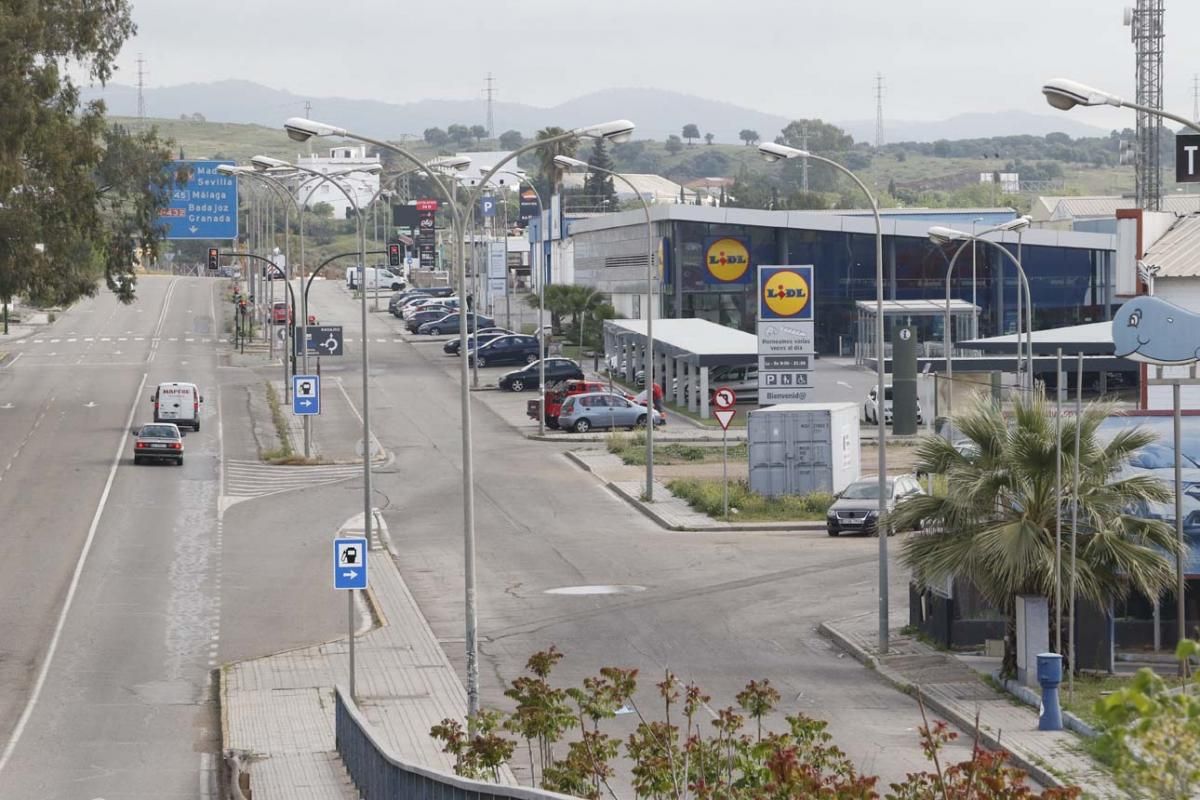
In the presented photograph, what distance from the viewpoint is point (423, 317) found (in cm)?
9744

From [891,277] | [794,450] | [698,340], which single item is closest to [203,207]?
[698,340]

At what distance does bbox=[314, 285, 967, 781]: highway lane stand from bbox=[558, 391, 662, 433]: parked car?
604cm

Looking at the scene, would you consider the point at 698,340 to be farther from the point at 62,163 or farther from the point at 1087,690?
the point at 1087,690

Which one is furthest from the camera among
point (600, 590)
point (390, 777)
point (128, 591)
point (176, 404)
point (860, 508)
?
point (176, 404)

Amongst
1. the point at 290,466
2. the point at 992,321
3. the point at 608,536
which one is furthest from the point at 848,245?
the point at 608,536

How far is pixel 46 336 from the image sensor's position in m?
95.0

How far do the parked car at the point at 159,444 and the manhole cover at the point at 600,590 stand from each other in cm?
2109

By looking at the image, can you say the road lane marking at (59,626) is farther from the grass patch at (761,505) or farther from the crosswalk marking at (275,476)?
the grass patch at (761,505)

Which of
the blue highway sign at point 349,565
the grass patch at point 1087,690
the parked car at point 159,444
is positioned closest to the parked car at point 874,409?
the parked car at point 159,444

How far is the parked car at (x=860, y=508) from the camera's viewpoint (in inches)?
1543

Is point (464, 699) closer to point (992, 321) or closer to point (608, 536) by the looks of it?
point (608, 536)

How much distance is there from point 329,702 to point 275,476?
2503 cm

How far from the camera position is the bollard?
21375 millimetres

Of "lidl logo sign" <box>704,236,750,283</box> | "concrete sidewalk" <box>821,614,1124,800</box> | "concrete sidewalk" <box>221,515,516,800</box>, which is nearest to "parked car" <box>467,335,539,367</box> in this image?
"lidl logo sign" <box>704,236,750,283</box>
